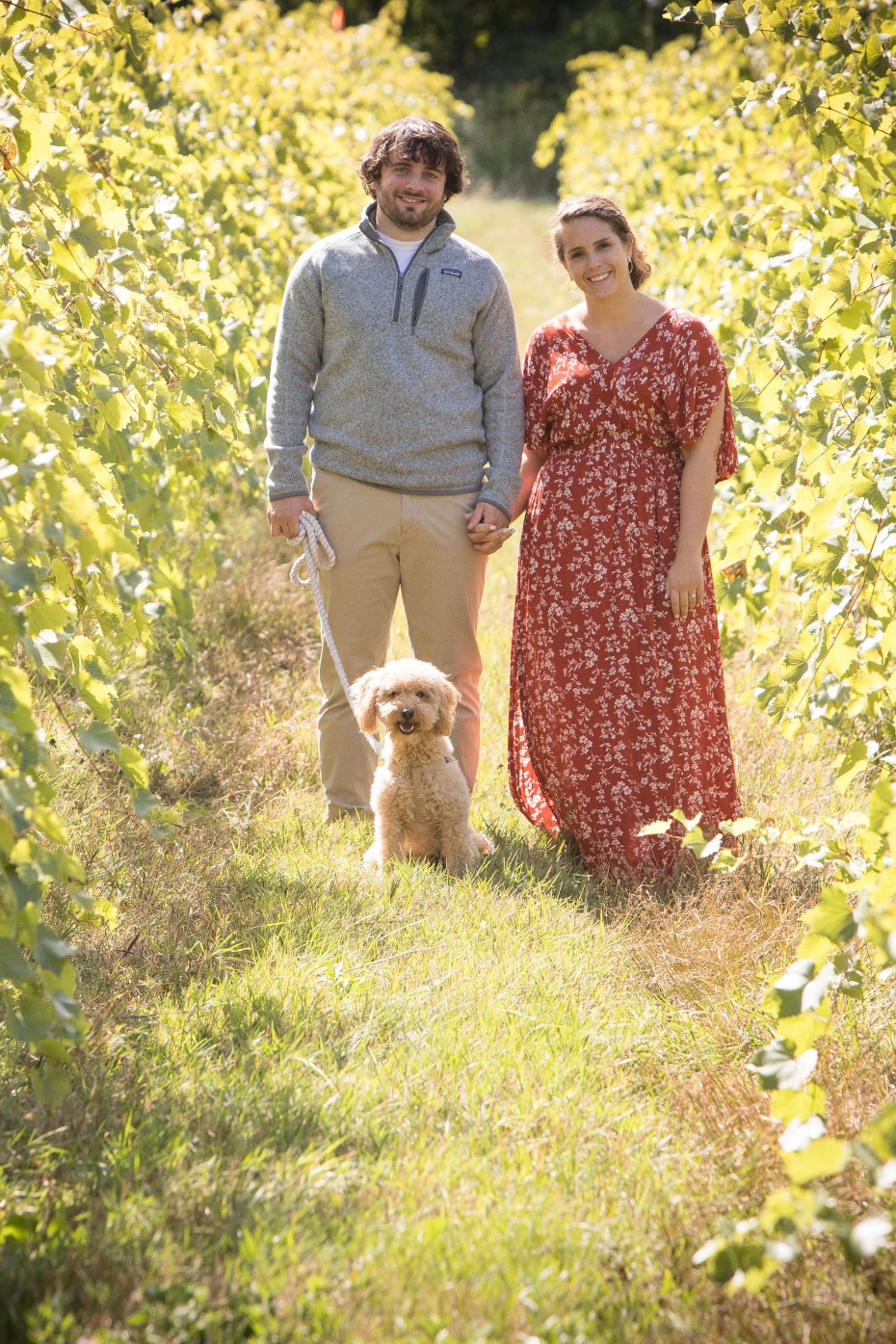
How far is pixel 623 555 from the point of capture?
396 cm

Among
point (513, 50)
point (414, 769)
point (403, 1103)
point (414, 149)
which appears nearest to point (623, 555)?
point (414, 769)

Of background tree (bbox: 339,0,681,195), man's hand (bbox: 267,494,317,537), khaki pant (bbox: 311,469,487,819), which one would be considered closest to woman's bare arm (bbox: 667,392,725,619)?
khaki pant (bbox: 311,469,487,819)

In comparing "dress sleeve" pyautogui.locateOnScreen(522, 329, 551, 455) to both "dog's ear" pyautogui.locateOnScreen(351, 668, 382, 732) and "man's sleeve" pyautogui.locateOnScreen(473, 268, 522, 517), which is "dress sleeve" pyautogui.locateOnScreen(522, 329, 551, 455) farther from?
"dog's ear" pyautogui.locateOnScreen(351, 668, 382, 732)

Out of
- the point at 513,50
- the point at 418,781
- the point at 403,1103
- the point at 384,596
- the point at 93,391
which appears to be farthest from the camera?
the point at 513,50

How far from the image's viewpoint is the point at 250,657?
5715 millimetres

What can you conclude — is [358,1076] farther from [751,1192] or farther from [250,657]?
[250,657]

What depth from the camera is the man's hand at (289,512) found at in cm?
411

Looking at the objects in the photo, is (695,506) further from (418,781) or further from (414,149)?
(414,149)

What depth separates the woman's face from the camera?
3.83 meters

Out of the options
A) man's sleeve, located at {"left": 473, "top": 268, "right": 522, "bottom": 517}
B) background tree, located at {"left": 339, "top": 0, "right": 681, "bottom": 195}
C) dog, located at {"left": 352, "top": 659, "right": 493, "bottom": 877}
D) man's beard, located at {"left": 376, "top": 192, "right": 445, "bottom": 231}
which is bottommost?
dog, located at {"left": 352, "top": 659, "right": 493, "bottom": 877}

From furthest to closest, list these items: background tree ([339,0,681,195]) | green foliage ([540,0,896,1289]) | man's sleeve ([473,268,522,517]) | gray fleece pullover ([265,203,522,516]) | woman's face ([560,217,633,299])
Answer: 1. background tree ([339,0,681,195])
2. man's sleeve ([473,268,522,517])
3. gray fleece pullover ([265,203,522,516])
4. woman's face ([560,217,633,299])
5. green foliage ([540,0,896,1289])

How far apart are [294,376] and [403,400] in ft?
1.36

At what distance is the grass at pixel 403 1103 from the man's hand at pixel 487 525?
1.06 meters

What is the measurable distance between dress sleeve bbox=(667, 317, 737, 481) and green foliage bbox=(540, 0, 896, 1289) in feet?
0.59
